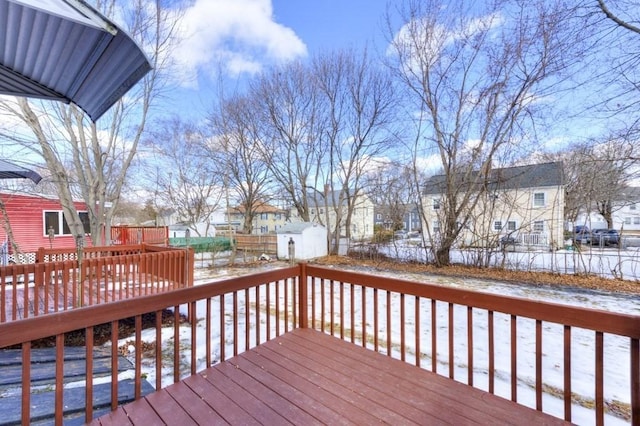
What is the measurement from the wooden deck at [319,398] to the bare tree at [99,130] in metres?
5.62

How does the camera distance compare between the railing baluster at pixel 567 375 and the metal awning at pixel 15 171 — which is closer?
the railing baluster at pixel 567 375

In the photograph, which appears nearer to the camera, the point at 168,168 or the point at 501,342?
the point at 501,342

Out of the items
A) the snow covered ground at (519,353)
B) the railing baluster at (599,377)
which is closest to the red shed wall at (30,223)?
the snow covered ground at (519,353)

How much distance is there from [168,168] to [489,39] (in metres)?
14.4

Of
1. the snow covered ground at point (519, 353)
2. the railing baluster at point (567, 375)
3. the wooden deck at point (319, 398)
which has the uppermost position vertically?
the railing baluster at point (567, 375)

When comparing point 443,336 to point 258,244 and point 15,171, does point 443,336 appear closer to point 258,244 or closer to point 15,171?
point 15,171

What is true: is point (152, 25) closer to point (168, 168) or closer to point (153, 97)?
point (153, 97)

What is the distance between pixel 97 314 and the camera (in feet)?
5.75

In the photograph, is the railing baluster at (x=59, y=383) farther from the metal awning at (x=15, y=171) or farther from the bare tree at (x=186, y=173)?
the bare tree at (x=186, y=173)

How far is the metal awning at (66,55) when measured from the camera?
1393mm

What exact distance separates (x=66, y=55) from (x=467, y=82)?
33.3 feet

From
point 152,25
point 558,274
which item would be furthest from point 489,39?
point 152,25

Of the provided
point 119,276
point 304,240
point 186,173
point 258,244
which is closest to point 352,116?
point 304,240

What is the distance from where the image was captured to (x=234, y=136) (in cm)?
1363
